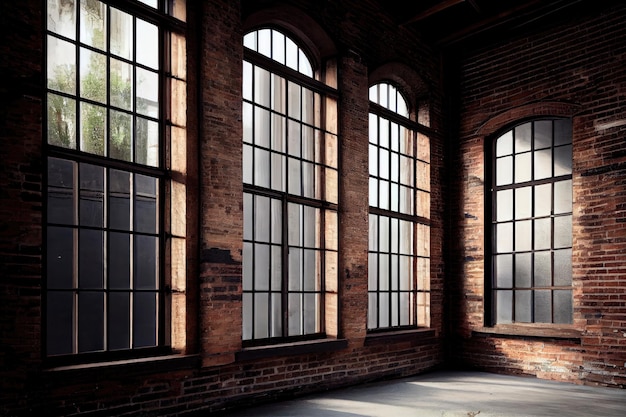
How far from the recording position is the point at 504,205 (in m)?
8.52

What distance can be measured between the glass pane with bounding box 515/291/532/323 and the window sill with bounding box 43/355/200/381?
5045mm

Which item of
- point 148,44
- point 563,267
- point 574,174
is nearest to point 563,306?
point 563,267

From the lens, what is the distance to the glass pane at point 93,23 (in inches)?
188

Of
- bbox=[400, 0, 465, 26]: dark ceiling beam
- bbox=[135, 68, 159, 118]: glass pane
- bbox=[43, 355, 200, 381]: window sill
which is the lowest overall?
bbox=[43, 355, 200, 381]: window sill

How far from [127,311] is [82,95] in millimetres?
1899

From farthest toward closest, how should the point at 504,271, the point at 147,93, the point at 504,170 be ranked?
the point at 504,170 < the point at 504,271 < the point at 147,93

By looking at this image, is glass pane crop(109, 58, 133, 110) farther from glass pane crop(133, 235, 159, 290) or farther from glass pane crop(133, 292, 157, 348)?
glass pane crop(133, 292, 157, 348)

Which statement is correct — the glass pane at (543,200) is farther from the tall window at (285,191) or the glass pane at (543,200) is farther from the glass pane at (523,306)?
the tall window at (285,191)

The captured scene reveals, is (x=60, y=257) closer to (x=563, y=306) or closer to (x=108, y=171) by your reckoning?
(x=108, y=171)

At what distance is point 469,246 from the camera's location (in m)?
8.76

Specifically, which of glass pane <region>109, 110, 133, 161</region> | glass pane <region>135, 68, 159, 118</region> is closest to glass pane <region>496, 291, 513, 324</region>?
glass pane <region>135, 68, 159, 118</region>

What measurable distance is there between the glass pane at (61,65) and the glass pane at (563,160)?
6.39 metres

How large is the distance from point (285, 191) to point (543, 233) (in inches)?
155

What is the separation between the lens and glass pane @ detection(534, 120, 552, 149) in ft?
26.6
